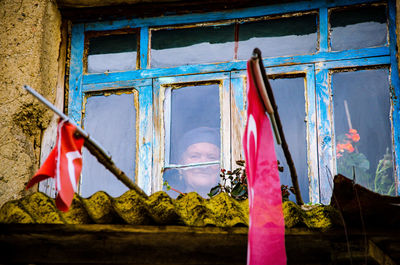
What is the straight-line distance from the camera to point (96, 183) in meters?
5.18

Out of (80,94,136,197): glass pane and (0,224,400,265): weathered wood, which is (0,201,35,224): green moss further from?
(80,94,136,197): glass pane

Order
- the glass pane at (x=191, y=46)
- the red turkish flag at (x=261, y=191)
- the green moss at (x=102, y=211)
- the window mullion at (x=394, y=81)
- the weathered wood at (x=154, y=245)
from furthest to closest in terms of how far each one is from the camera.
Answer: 1. the glass pane at (x=191, y=46)
2. the window mullion at (x=394, y=81)
3. the green moss at (x=102, y=211)
4. the weathered wood at (x=154, y=245)
5. the red turkish flag at (x=261, y=191)

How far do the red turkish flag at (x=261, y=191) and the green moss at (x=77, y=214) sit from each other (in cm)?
134

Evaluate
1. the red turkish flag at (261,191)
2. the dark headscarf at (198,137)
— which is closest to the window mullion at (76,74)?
the dark headscarf at (198,137)

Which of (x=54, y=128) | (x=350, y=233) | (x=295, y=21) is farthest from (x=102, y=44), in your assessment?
(x=350, y=233)

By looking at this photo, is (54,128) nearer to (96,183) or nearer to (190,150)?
(96,183)

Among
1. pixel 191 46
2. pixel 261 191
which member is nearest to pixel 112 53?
pixel 191 46

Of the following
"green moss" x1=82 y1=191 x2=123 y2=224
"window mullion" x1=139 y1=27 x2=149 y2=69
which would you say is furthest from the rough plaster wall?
"green moss" x1=82 y1=191 x2=123 y2=224

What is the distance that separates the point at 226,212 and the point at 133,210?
2.07 feet

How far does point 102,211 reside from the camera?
3.75 meters

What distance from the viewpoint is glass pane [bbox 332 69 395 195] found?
4.75 m

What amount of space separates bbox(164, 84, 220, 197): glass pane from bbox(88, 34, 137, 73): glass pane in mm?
615

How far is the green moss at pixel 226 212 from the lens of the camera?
3.68m

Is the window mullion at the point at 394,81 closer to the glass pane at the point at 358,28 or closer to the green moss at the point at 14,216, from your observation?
the glass pane at the point at 358,28
